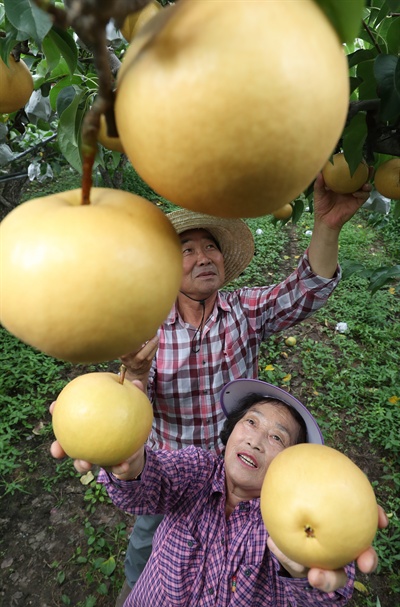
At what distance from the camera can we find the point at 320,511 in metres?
0.99

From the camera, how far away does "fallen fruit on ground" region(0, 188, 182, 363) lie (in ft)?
1.51

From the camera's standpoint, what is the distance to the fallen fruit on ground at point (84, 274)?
0.46 meters

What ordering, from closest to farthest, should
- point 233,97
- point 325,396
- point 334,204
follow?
point 233,97
point 334,204
point 325,396

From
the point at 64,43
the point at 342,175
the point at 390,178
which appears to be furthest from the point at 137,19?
the point at 390,178

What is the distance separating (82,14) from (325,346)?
5038 millimetres

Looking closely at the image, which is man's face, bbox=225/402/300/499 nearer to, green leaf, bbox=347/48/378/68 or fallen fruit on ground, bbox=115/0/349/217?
green leaf, bbox=347/48/378/68

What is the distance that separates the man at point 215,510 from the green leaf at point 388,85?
1240 mm

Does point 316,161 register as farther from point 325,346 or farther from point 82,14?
point 325,346

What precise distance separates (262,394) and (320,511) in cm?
117

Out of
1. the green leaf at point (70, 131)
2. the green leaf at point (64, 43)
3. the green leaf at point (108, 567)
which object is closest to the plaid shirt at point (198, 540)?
the green leaf at point (108, 567)

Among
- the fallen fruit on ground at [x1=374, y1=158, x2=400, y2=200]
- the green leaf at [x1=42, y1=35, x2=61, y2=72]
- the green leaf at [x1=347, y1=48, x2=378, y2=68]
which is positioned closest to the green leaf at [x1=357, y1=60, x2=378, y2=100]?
the green leaf at [x1=347, y1=48, x2=378, y2=68]

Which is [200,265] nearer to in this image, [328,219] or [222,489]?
[328,219]

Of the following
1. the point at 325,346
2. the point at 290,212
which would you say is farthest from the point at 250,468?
the point at 325,346

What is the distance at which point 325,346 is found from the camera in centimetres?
514
